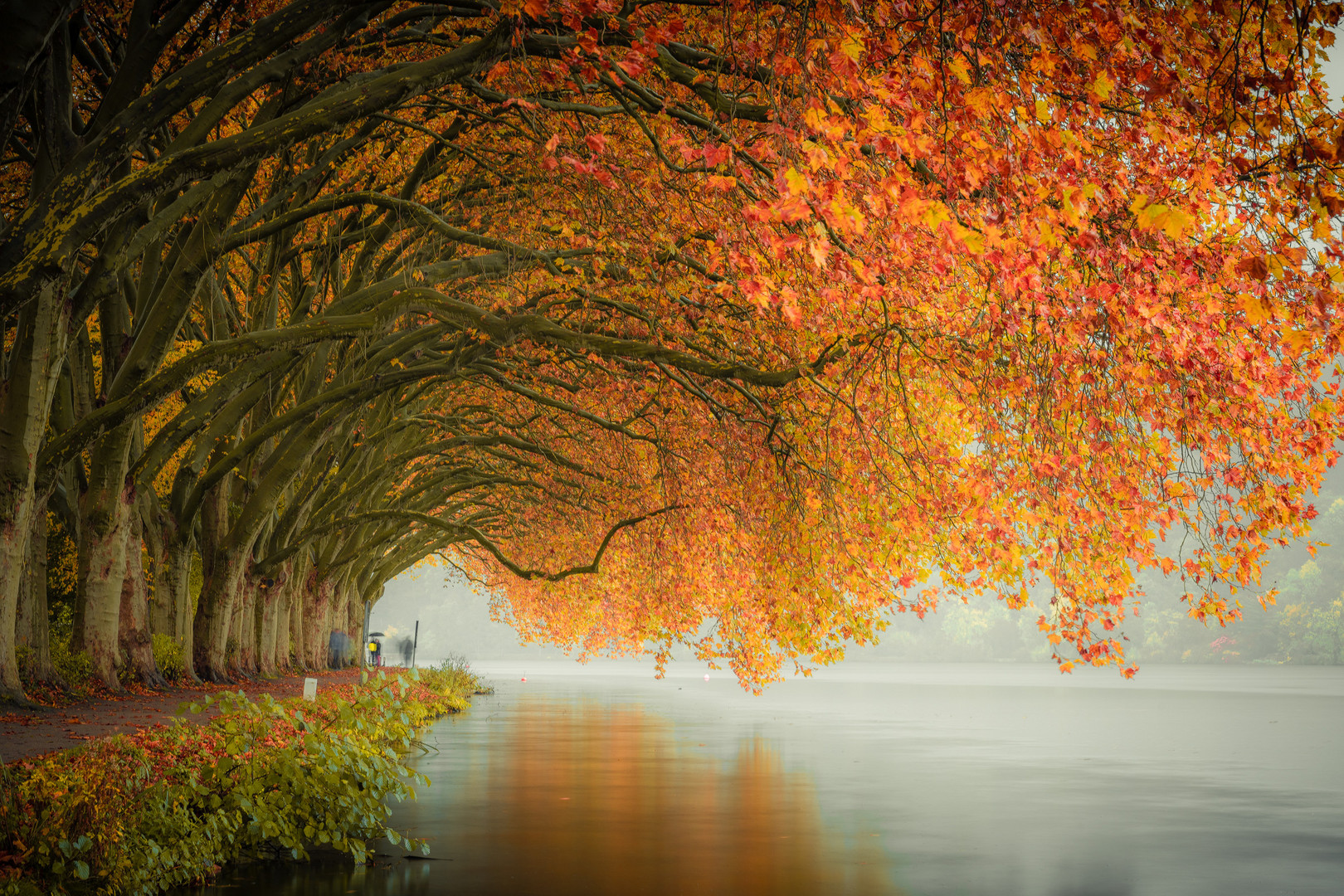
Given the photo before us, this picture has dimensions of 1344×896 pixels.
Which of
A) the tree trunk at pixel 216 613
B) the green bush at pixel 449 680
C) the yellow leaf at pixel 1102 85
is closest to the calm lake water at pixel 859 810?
the green bush at pixel 449 680

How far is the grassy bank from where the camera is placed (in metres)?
7.89

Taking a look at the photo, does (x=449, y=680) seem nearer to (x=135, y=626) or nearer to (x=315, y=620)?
(x=315, y=620)

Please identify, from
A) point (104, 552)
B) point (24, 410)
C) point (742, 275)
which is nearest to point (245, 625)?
point (104, 552)

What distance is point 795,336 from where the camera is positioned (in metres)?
16.4

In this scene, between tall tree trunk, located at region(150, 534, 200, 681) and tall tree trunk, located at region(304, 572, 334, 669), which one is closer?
tall tree trunk, located at region(150, 534, 200, 681)

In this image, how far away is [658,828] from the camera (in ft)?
48.4

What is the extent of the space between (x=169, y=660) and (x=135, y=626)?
1.84 m

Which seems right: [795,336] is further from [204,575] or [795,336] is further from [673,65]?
[204,575]

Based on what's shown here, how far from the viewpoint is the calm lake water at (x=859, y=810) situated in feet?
39.0

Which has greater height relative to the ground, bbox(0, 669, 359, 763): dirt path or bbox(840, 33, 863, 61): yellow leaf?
bbox(840, 33, 863, 61): yellow leaf

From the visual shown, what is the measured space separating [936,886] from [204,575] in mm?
17136

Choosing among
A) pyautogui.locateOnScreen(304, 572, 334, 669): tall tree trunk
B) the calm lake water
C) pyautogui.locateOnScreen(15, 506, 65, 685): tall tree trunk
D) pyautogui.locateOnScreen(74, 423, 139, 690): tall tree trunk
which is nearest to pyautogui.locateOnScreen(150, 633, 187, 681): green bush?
pyautogui.locateOnScreen(15, 506, 65, 685): tall tree trunk

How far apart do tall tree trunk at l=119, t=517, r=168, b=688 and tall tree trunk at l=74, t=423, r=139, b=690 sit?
196 cm

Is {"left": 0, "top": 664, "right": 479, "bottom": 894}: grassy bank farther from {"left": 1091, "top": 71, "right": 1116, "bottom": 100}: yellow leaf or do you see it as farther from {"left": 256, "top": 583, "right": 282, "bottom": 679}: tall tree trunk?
{"left": 256, "top": 583, "right": 282, "bottom": 679}: tall tree trunk
